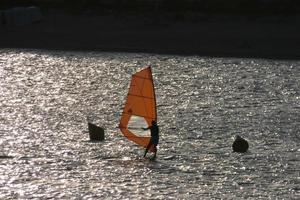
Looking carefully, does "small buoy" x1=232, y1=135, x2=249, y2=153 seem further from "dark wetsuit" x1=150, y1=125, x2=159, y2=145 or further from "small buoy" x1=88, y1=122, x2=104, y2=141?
"small buoy" x1=88, y1=122, x2=104, y2=141

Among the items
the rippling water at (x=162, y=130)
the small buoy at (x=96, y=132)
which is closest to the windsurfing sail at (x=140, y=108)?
the rippling water at (x=162, y=130)

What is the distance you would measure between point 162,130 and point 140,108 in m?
2.41

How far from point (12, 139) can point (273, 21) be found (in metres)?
21.6

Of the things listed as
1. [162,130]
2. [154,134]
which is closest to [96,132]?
[162,130]

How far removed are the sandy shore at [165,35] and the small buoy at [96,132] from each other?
15163 millimetres

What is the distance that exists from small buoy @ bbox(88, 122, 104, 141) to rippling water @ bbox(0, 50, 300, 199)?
0.16 meters

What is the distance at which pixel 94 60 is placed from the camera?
3259cm

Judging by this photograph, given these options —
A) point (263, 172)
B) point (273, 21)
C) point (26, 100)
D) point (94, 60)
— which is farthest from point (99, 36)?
point (263, 172)

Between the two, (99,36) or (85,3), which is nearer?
(99,36)

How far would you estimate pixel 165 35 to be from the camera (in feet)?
121

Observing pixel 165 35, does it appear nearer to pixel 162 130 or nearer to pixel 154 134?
pixel 162 130

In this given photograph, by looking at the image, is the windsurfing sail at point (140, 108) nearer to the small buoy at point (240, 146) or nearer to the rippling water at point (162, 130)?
the rippling water at point (162, 130)

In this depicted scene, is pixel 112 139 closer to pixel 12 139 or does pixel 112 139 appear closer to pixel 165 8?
pixel 12 139

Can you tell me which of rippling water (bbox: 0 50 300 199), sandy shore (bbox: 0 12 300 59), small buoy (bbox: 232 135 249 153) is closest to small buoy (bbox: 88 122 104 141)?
rippling water (bbox: 0 50 300 199)
